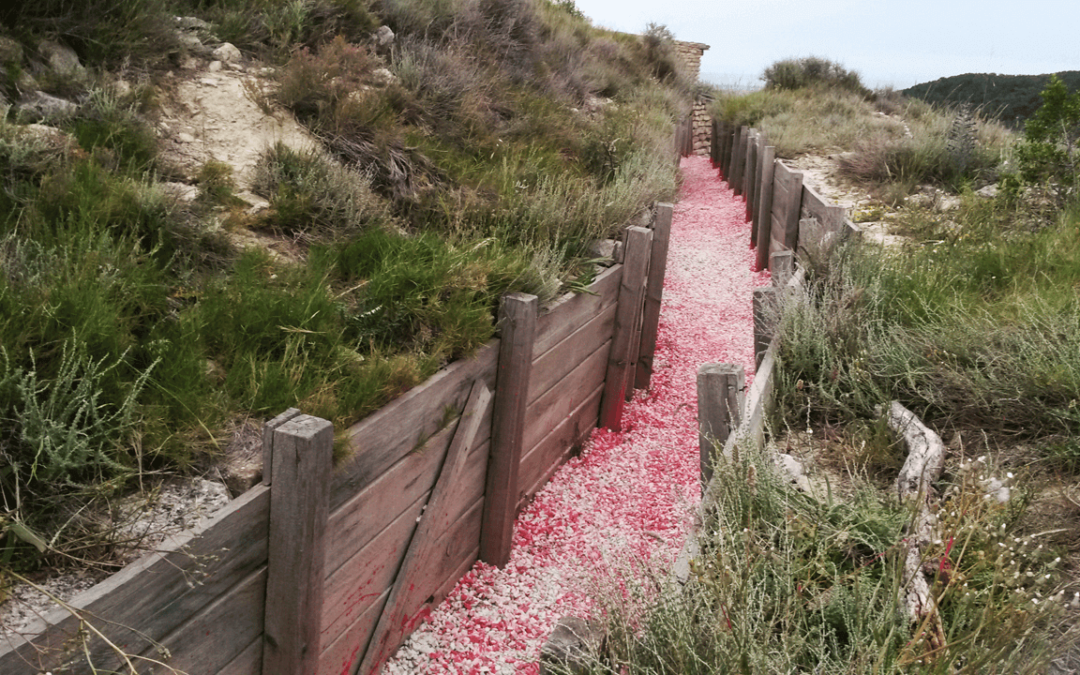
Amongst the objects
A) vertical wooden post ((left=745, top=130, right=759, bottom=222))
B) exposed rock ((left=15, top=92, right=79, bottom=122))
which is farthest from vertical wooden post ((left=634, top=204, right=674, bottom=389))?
vertical wooden post ((left=745, top=130, right=759, bottom=222))

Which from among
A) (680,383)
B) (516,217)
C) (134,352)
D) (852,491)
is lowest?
(680,383)

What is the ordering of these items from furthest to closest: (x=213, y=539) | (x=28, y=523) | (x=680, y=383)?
(x=680, y=383), (x=213, y=539), (x=28, y=523)

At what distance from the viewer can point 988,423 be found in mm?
3637

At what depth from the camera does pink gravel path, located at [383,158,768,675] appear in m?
4.10

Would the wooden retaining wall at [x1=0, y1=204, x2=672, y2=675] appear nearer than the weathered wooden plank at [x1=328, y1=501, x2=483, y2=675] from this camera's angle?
Yes

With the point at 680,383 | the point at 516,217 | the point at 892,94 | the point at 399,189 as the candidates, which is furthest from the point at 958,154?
the point at 892,94

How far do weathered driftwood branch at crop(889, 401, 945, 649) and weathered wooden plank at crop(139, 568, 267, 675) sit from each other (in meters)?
2.19

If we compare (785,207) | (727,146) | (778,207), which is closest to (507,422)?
(785,207)

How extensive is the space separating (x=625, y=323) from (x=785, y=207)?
3678 mm

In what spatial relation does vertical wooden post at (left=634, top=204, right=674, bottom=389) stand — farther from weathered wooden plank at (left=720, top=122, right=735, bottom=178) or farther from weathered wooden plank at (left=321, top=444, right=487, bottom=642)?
weathered wooden plank at (left=720, top=122, right=735, bottom=178)

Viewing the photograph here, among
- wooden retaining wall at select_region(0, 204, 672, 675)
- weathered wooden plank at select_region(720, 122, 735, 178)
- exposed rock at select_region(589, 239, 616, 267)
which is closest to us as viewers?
wooden retaining wall at select_region(0, 204, 672, 675)

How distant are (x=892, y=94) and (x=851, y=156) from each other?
1154cm

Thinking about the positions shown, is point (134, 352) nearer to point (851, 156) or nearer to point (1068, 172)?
point (1068, 172)

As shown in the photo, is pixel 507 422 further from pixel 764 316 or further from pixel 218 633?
pixel 218 633
